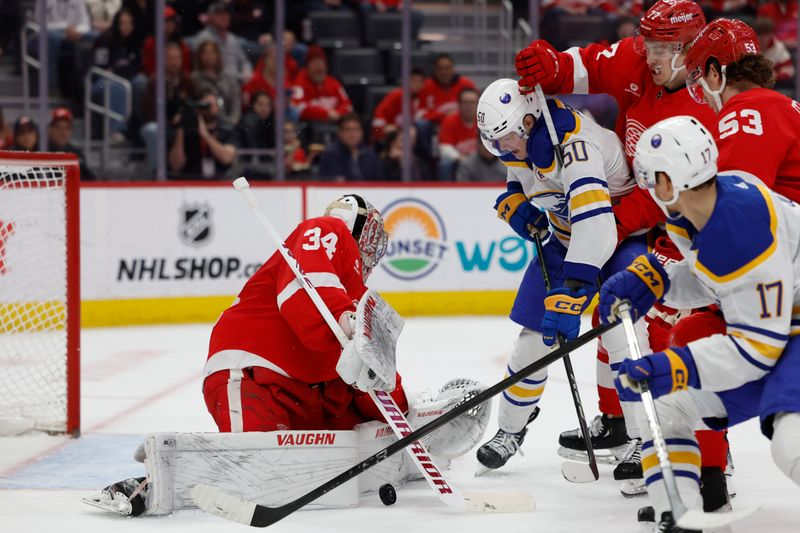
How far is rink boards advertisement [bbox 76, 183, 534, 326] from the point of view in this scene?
6523 millimetres

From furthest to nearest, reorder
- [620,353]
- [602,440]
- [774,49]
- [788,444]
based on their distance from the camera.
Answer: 1. [774,49]
2. [602,440]
3. [620,353]
4. [788,444]

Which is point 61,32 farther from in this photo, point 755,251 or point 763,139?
point 755,251

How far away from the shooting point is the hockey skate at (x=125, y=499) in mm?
2877

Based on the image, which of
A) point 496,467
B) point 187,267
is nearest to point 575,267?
point 496,467

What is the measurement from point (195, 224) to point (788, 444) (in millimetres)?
4816

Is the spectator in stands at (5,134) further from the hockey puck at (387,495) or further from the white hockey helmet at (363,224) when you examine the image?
the hockey puck at (387,495)

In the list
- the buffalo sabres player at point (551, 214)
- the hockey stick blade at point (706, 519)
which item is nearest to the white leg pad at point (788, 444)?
the hockey stick blade at point (706, 519)

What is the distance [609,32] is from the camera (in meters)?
7.92

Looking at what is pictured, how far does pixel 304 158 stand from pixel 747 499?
449 centimetres

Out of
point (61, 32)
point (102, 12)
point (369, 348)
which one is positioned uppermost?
point (102, 12)

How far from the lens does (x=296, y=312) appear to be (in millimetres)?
2994

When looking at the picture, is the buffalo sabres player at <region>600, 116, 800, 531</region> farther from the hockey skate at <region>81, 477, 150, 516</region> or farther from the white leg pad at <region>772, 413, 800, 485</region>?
the hockey skate at <region>81, 477, 150, 516</region>

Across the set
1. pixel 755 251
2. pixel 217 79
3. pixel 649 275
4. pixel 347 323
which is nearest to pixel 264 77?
pixel 217 79

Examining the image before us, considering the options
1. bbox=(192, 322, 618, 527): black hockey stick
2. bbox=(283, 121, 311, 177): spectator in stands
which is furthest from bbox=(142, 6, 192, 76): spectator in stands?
bbox=(192, 322, 618, 527): black hockey stick
